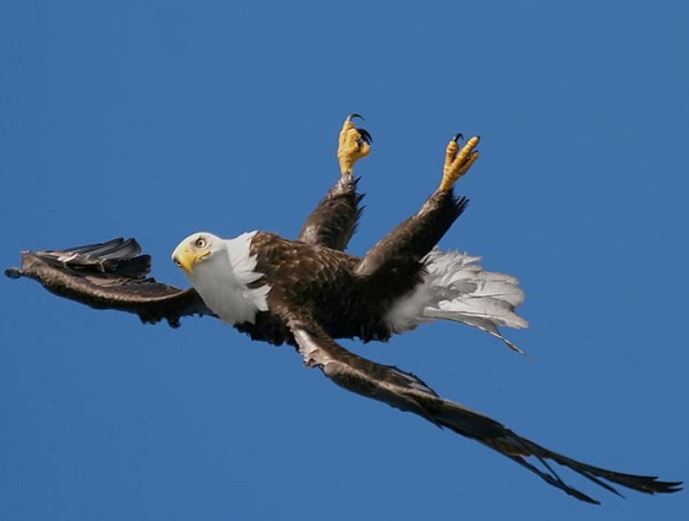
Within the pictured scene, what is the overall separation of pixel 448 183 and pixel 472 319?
440 mm

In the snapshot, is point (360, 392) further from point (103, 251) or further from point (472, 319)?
point (103, 251)

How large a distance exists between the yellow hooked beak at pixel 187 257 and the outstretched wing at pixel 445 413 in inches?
16.5

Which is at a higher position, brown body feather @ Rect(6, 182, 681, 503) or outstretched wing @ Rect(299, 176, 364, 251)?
outstretched wing @ Rect(299, 176, 364, 251)

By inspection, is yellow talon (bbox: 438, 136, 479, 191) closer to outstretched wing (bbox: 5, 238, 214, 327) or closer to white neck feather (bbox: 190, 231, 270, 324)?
white neck feather (bbox: 190, 231, 270, 324)

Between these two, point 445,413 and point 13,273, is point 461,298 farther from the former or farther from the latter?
point 13,273

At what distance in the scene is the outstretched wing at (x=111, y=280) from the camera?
20.3 ft

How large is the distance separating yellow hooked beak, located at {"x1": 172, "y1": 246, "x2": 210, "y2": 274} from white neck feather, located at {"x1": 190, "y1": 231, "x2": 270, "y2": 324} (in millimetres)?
18

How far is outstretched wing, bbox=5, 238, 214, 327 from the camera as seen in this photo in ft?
20.3

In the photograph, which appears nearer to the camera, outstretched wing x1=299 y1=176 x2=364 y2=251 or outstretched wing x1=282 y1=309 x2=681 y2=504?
outstretched wing x1=282 y1=309 x2=681 y2=504

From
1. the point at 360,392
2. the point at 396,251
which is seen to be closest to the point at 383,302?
the point at 396,251

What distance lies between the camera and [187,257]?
5715 mm

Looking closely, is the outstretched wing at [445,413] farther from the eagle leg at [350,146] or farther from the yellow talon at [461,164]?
the eagle leg at [350,146]

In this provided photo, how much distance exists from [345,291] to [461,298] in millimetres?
429

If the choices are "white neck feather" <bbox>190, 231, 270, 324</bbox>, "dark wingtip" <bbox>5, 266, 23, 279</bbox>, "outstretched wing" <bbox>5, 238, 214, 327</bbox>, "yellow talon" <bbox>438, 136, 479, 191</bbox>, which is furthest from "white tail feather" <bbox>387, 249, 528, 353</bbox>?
"dark wingtip" <bbox>5, 266, 23, 279</bbox>
